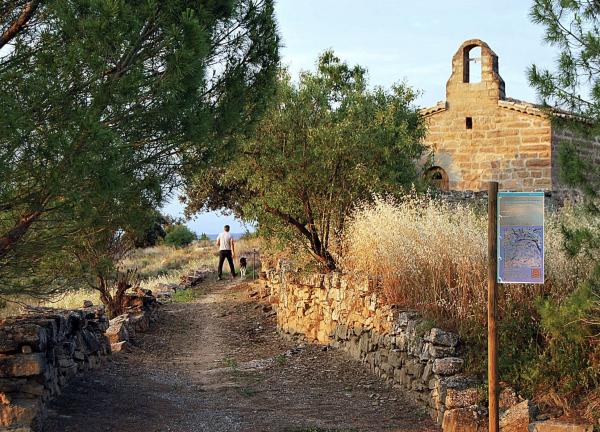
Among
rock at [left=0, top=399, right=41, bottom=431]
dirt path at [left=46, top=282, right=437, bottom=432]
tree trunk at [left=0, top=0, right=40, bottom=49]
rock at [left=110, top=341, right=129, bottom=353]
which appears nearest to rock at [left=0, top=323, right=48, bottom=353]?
rock at [left=0, top=399, right=41, bottom=431]

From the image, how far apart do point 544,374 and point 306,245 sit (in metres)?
8.22

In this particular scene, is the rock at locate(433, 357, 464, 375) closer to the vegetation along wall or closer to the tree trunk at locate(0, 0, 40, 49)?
the vegetation along wall

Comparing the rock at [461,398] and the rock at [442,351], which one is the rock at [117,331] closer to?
the rock at [442,351]

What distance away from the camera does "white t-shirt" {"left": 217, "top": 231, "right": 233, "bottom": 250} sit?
2354 cm

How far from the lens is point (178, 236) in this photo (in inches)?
1612

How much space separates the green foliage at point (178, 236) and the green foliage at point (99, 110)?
32161mm

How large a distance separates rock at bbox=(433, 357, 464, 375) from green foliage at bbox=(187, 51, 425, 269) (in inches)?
241

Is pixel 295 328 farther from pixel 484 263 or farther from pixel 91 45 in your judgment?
pixel 91 45

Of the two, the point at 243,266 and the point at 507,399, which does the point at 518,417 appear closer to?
the point at 507,399

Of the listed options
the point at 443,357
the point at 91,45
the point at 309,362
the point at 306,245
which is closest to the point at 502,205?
the point at 443,357

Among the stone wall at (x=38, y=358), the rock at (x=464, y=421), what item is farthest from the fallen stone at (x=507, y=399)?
the stone wall at (x=38, y=358)

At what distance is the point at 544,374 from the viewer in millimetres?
7281

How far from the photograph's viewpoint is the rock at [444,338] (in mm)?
8330

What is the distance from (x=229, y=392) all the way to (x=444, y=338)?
10.8 ft
